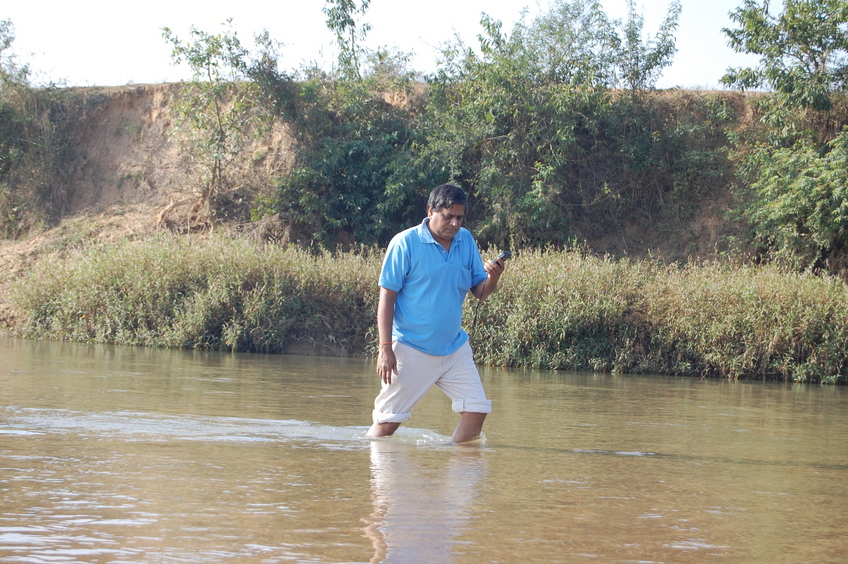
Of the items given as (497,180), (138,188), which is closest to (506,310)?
(497,180)

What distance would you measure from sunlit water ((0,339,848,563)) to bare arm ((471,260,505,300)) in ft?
3.57

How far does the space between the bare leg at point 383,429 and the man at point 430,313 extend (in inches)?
2.6

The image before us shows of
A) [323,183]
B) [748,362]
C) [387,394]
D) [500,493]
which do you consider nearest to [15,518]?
[500,493]

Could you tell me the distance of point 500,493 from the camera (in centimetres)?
493

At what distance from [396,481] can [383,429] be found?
1.51 meters

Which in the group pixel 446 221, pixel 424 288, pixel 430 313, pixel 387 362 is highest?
pixel 446 221

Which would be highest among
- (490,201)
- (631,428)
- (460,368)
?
(490,201)

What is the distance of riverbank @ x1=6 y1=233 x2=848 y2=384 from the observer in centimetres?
1595

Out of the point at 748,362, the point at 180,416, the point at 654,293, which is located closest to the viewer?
the point at 180,416

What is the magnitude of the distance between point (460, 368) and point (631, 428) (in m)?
2.40

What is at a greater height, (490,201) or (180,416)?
(490,201)

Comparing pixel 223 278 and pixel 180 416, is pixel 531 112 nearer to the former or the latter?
pixel 223 278

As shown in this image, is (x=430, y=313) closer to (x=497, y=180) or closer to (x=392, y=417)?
(x=392, y=417)

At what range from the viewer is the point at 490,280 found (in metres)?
6.44
